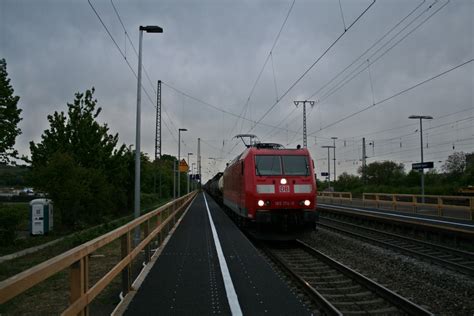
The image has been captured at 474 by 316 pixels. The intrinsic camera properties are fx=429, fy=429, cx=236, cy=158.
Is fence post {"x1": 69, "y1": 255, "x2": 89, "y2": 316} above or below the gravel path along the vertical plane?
above

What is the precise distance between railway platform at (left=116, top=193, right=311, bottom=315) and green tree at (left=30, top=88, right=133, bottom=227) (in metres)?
11.4

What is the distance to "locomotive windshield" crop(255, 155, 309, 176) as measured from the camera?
13.5 m

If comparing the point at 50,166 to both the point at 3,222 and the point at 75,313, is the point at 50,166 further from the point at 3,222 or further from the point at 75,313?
the point at 75,313

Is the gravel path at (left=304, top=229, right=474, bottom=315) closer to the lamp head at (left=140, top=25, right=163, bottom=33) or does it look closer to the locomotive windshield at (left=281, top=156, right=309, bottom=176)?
the locomotive windshield at (left=281, top=156, right=309, bottom=176)

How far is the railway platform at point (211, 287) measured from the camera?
544cm

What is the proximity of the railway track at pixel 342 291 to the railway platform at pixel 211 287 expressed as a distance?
1.85 ft

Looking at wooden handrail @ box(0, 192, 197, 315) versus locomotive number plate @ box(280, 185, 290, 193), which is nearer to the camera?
wooden handrail @ box(0, 192, 197, 315)

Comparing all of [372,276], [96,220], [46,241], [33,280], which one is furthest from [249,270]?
[96,220]

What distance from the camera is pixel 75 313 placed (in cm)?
355

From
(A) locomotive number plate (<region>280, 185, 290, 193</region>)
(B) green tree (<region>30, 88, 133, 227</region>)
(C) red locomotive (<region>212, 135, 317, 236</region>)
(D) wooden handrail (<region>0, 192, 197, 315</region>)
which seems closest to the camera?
(D) wooden handrail (<region>0, 192, 197, 315</region>)

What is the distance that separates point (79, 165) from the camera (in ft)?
75.5

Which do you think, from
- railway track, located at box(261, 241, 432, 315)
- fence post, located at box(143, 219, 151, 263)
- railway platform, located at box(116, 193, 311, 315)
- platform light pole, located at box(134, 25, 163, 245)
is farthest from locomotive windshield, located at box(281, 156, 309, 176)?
fence post, located at box(143, 219, 151, 263)

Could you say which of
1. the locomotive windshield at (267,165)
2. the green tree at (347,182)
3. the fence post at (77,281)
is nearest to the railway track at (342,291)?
the locomotive windshield at (267,165)

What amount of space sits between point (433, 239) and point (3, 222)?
→ 52.6 feet
